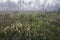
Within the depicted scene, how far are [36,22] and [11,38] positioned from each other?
2469 millimetres

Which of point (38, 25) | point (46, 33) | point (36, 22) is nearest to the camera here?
point (46, 33)

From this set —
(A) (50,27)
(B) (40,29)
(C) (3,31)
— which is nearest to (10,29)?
(C) (3,31)

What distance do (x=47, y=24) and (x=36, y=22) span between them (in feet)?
2.30

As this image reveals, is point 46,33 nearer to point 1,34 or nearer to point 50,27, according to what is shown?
point 50,27

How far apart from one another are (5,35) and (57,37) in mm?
2463

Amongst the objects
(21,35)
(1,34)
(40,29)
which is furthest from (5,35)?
(40,29)

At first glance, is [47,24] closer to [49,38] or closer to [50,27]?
[50,27]

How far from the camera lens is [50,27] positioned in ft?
31.6

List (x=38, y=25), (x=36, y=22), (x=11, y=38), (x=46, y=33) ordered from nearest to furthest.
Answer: (x=11, y=38), (x=46, y=33), (x=38, y=25), (x=36, y=22)

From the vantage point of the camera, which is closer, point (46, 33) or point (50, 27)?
point (46, 33)

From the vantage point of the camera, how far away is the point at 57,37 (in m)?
8.73

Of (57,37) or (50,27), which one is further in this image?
(50,27)

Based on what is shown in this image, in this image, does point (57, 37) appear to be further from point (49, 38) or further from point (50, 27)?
point (50, 27)

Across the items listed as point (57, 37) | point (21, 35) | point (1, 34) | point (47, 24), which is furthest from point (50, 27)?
point (1, 34)
